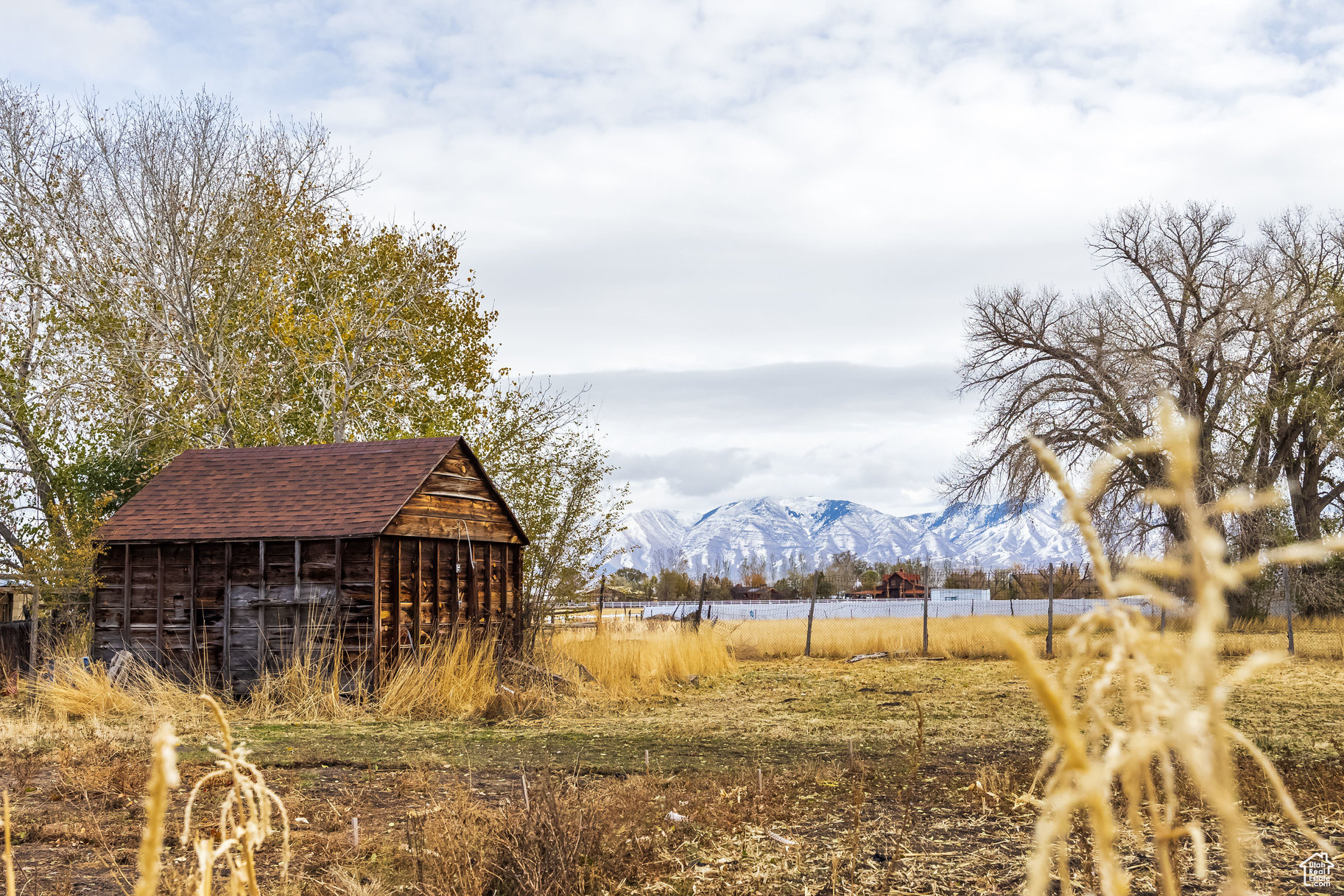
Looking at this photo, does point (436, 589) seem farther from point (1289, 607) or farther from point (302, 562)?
point (1289, 607)

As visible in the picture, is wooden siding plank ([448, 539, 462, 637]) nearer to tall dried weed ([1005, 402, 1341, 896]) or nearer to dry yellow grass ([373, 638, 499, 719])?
dry yellow grass ([373, 638, 499, 719])

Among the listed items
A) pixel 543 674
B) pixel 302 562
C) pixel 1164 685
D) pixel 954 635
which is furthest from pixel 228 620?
pixel 1164 685

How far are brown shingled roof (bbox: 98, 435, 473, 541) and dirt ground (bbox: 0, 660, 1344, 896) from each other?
10.1 feet

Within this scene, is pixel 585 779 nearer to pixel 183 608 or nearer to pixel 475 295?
pixel 183 608

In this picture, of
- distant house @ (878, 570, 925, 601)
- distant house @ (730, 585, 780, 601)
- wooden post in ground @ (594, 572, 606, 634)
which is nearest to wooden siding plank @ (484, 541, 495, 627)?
wooden post in ground @ (594, 572, 606, 634)

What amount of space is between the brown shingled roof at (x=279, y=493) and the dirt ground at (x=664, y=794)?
3.08 meters

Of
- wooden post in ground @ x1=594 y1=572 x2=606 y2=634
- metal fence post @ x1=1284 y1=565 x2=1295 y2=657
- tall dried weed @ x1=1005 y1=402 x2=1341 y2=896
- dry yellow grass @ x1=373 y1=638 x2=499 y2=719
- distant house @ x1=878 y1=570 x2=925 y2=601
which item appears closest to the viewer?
tall dried weed @ x1=1005 y1=402 x2=1341 y2=896

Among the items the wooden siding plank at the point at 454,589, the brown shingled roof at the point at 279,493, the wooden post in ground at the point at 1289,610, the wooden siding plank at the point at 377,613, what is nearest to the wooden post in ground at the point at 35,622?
the brown shingled roof at the point at 279,493

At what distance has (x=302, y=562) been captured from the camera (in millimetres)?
13938

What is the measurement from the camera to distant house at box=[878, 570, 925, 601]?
7340cm

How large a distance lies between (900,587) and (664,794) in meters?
73.8

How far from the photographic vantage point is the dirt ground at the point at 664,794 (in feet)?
16.7

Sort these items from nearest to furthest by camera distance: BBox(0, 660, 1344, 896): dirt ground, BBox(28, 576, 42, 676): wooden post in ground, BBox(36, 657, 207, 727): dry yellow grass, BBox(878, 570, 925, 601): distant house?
BBox(0, 660, 1344, 896): dirt ground
BBox(36, 657, 207, 727): dry yellow grass
BBox(28, 576, 42, 676): wooden post in ground
BBox(878, 570, 925, 601): distant house

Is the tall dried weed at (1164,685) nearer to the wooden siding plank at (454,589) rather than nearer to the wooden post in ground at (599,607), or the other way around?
the wooden siding plank at (454,589)
